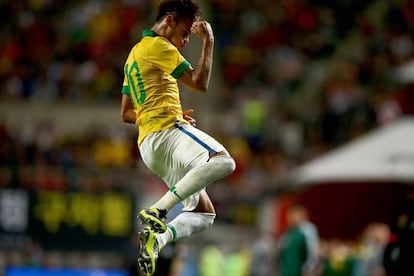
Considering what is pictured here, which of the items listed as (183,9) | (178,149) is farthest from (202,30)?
(178,149)

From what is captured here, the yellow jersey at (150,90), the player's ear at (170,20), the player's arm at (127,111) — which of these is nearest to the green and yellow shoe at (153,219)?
the yellow jersey at (150,90)

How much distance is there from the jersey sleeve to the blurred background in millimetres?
7372

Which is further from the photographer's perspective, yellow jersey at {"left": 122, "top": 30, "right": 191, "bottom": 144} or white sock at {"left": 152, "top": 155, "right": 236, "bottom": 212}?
yellow jersey at {"left": 122, "top": 30, "right": 191, "bottom": 144}

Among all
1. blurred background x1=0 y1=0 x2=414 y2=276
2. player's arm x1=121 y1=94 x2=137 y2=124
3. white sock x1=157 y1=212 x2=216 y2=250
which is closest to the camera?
white sock x1=157 y1=212 x2=216 y2=250

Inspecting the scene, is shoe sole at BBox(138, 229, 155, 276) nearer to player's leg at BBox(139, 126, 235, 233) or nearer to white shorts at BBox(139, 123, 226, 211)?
player's leg at BBox(139, 126, 235, 233)

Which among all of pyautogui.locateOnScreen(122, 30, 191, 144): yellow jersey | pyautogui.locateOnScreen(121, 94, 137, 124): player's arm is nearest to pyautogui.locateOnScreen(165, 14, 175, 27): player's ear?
pyautogui.locateOnScreen(122, 30, 191, 144): yellow jersey

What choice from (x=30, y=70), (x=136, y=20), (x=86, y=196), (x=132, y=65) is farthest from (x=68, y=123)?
(x=132, y=65)

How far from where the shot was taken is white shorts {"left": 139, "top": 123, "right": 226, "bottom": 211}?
889cm

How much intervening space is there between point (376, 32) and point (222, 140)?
4.52 metres

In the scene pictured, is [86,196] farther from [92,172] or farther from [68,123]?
[68,123]

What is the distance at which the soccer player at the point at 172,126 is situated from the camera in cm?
864

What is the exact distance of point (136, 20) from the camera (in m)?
25.6

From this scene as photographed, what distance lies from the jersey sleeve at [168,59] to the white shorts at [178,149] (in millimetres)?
470

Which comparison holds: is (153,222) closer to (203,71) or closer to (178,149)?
(178,149)
